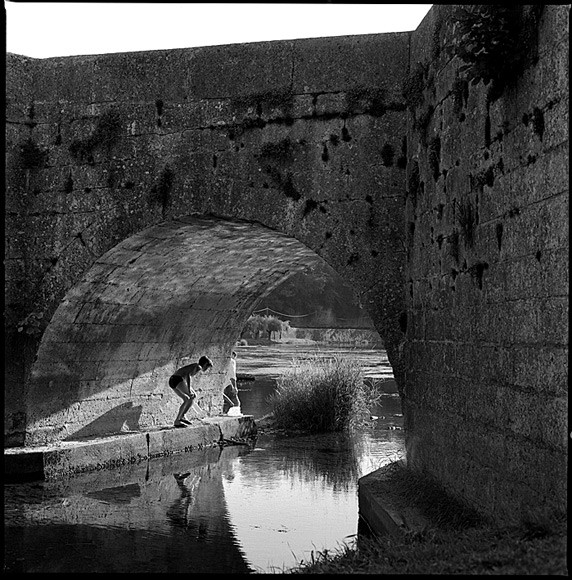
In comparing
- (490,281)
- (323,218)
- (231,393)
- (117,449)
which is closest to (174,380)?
(117,449)

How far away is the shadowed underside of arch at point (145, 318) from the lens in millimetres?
9766

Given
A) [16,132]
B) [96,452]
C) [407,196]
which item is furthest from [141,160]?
[96,452]

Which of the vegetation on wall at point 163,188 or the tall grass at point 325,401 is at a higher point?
the vegetation on wall at point 163,188

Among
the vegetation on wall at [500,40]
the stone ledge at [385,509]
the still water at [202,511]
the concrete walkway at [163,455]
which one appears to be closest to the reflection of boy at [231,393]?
the concrete walkway at [163,455]

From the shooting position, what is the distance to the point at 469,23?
572 cm

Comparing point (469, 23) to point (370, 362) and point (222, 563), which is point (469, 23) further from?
point (370, 362)

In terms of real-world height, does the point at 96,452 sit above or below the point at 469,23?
below

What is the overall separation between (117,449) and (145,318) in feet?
5.21

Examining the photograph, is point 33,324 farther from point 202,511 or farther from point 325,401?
point 325,401

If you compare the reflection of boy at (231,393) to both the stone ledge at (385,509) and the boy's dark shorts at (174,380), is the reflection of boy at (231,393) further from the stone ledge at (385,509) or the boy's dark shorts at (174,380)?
the stone ledge at (385,509)

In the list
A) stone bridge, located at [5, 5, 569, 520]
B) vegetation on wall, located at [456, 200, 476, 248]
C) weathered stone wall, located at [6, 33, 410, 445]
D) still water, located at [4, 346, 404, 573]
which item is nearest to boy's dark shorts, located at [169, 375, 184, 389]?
stone bridge, located at [5, 5, 569, 520]

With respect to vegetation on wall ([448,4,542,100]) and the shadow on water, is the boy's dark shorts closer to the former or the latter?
the shadow on water

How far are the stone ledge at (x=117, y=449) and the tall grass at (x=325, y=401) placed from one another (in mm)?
826

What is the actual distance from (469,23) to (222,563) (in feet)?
13.9
